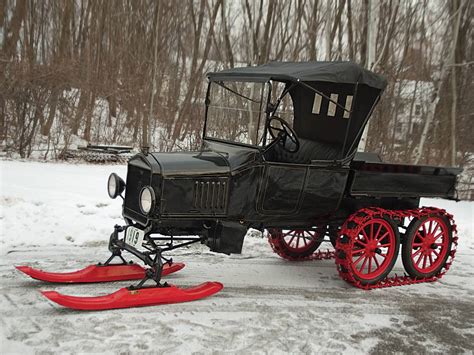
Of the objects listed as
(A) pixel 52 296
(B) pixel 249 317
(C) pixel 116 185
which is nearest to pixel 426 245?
(B) pixel 249 317

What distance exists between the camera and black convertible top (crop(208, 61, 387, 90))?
546 centimetres

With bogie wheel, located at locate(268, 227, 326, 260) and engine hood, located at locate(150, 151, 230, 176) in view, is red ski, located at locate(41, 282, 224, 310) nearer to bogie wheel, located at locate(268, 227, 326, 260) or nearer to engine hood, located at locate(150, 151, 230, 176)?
engine hood, located at locate(150, 151, 230, 176)

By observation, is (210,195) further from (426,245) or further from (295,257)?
(426,245)

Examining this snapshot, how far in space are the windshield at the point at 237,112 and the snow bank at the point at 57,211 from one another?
201cm

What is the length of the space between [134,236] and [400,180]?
3.12 metres

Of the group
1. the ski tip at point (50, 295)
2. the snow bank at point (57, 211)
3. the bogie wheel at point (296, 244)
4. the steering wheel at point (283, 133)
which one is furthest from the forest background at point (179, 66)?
the ski tip at point (50, 295)

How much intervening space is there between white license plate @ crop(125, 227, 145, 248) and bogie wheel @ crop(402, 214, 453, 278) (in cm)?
313

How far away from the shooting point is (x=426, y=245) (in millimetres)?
6516

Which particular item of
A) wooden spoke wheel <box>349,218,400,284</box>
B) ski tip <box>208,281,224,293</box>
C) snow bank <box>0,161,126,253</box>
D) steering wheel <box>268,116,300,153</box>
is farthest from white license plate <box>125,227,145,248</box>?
wooden spoke wheel <box>349,218,400,284</box>

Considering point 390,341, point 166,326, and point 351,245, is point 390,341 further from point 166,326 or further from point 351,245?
point 166,326

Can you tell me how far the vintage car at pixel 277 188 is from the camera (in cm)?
513

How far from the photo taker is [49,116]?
1403 centimetres

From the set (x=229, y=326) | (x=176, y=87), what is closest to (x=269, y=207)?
(x=229, y=326)

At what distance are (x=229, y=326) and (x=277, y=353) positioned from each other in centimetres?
59
